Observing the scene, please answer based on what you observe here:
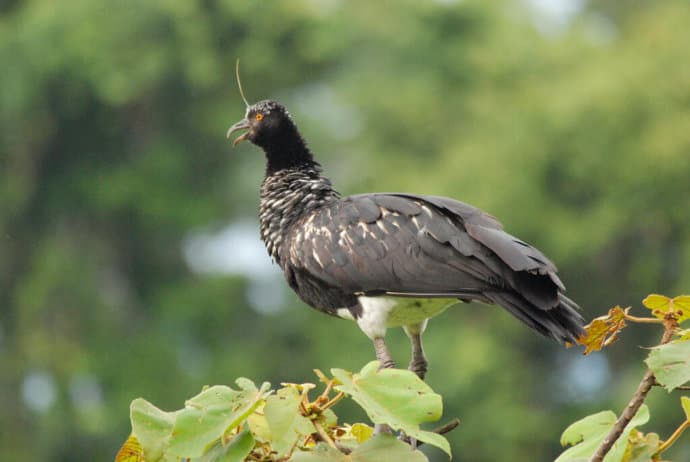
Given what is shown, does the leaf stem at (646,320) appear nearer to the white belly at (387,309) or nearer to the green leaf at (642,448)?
the green leaf at (642,448)

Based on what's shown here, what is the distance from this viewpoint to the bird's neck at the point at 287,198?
5379 millimetres

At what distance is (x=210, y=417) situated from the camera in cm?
323

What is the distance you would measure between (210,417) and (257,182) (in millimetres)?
23565

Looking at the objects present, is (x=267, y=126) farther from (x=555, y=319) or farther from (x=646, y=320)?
(x=646, y=320)

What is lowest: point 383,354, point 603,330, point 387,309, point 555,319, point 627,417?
point 627,417

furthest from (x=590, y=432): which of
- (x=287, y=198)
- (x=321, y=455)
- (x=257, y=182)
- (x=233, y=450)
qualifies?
(x=257, y=182)

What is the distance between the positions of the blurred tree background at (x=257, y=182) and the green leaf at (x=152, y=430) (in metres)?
17.0

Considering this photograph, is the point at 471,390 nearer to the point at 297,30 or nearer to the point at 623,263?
the point at 623,263

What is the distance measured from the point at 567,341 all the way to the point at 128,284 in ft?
71.0

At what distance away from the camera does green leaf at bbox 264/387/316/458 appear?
3.20 metres

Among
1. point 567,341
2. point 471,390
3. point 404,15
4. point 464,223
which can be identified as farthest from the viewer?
point 404,15

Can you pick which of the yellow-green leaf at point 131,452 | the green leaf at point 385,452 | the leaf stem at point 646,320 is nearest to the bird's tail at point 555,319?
the leaf stem at point 646,320

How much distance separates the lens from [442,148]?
91.4ft

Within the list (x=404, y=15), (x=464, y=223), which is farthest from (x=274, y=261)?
(x=404, y=15)
